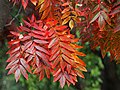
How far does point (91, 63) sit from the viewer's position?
13.7 ft

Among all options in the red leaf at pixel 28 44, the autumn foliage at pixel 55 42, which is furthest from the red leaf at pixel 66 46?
the red leaf at pixel 28 44

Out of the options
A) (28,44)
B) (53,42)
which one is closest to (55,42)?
(53,42)

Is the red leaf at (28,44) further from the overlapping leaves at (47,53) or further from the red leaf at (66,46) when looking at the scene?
the red leaf at (66,46)

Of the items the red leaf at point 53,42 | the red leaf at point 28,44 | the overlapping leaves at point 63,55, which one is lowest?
the overlapping leaves at point 63,55

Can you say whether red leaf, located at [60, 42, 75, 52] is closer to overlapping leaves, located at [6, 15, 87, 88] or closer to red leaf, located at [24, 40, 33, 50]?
overlapping leaves, located at [6, 15, 87, 88]

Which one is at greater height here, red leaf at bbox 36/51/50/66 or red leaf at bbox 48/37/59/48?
red leaf at bbox 48/37/59/48

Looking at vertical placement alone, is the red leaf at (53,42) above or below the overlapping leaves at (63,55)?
above

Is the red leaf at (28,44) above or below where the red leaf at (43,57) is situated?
above

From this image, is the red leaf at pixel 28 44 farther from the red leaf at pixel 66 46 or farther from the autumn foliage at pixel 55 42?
the red leaf at pixel 66 46

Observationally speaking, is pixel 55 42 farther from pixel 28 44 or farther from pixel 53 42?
pixel 28 44

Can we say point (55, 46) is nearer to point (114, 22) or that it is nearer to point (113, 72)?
point (114, 22)

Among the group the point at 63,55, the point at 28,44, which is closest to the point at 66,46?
the point at 63,55

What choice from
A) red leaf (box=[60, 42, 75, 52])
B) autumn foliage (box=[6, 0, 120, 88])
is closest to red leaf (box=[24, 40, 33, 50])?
autumn foliage (box=[6, 0, 120, 88])

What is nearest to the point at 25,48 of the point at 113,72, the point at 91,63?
the point at 91,63
